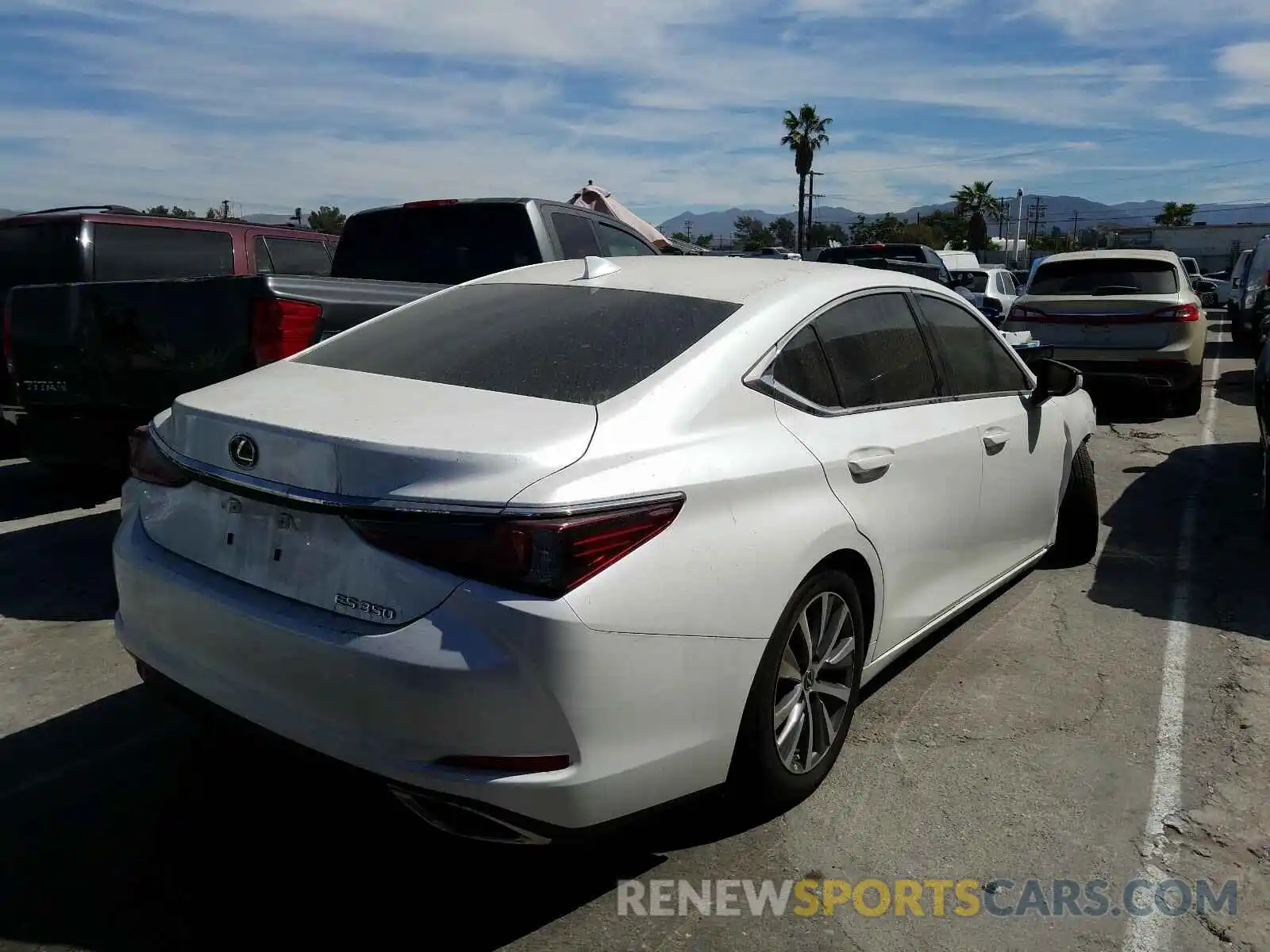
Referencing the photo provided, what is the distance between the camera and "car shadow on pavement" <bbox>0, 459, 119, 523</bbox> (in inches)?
264

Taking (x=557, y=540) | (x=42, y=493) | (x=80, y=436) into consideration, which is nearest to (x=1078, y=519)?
(x=557, y=540)

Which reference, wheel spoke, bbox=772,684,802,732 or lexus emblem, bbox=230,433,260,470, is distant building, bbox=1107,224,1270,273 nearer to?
Answer: wheel spoke, bbox=772,684,802,732

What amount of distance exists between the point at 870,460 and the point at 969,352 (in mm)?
1379

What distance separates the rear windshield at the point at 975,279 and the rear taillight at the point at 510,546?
17.4m

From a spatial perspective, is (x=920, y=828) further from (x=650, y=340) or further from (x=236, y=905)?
(x=236, y=905)

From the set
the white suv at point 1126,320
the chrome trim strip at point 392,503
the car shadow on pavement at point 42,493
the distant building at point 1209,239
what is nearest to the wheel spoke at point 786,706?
the chrome trim strip at point 392,503

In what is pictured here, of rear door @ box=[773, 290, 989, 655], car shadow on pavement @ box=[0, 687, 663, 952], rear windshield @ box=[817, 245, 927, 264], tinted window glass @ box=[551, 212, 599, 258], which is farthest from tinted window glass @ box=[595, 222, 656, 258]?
rear windshield @ box=[817, 245, 927, 264]

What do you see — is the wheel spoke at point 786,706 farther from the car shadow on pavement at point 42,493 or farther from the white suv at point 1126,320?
the white suv at point 1126,320

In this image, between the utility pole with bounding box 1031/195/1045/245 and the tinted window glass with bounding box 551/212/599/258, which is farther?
the utility pole with bounding box 1031/195/1045/245

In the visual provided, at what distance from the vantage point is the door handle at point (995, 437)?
165 inches

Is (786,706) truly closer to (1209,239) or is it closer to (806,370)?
(806,370)

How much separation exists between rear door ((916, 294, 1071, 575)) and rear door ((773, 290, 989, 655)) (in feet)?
0.42

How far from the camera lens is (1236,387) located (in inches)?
527

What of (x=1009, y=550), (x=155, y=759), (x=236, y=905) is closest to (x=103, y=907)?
(x=236, y=905)
